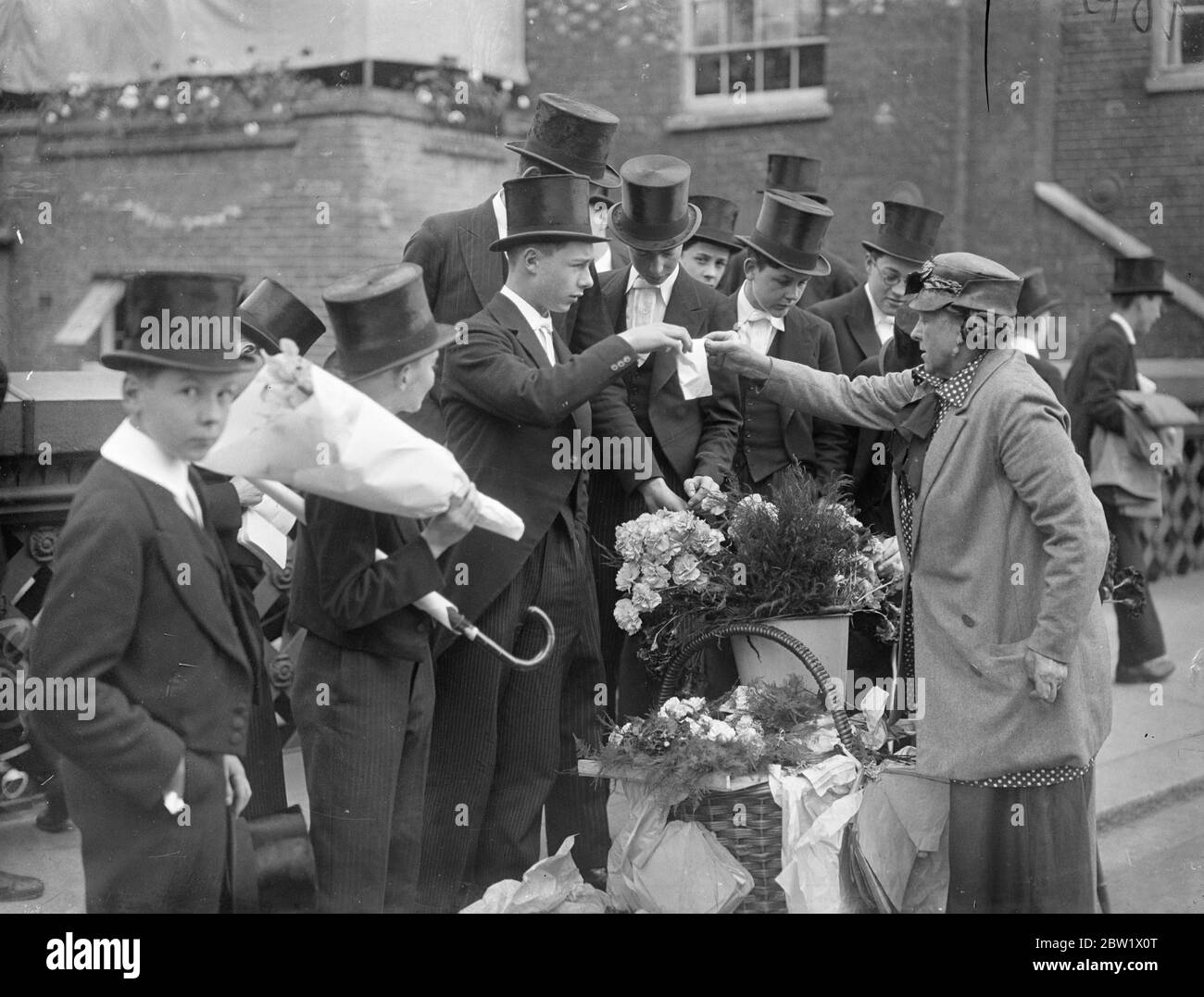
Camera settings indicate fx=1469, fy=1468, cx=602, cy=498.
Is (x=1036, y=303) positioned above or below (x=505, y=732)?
above

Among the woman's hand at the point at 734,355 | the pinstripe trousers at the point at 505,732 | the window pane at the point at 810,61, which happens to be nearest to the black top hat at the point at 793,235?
the woman's hand at the point at 734,355

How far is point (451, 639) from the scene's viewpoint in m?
4.02

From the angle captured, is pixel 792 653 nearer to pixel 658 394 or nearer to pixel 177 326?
pixel 658 394

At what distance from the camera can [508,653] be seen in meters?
4.07

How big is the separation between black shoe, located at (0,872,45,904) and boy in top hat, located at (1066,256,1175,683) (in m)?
4.77

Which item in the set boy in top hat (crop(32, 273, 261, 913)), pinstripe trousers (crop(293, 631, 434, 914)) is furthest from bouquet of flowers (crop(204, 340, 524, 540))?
pinstripe trousers (crop(293, 631, 434, 914))

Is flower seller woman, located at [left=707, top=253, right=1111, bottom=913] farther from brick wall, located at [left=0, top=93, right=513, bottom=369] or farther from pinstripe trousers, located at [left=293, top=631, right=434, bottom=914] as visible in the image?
brick wall, located at [left=0, top=93, right=513, bottom=369]

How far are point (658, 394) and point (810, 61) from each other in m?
2.90

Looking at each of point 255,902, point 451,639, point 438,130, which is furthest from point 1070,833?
point 438,130

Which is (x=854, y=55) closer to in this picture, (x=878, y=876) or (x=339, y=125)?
(x=339, y=125)

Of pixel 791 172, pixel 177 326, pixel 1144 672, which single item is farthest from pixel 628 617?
pixel 1144 672

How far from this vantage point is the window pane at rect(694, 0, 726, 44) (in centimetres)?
638

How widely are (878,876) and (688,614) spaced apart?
0.91 meters

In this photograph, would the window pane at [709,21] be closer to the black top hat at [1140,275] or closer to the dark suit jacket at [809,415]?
the dark suit jacket at [809,415]
